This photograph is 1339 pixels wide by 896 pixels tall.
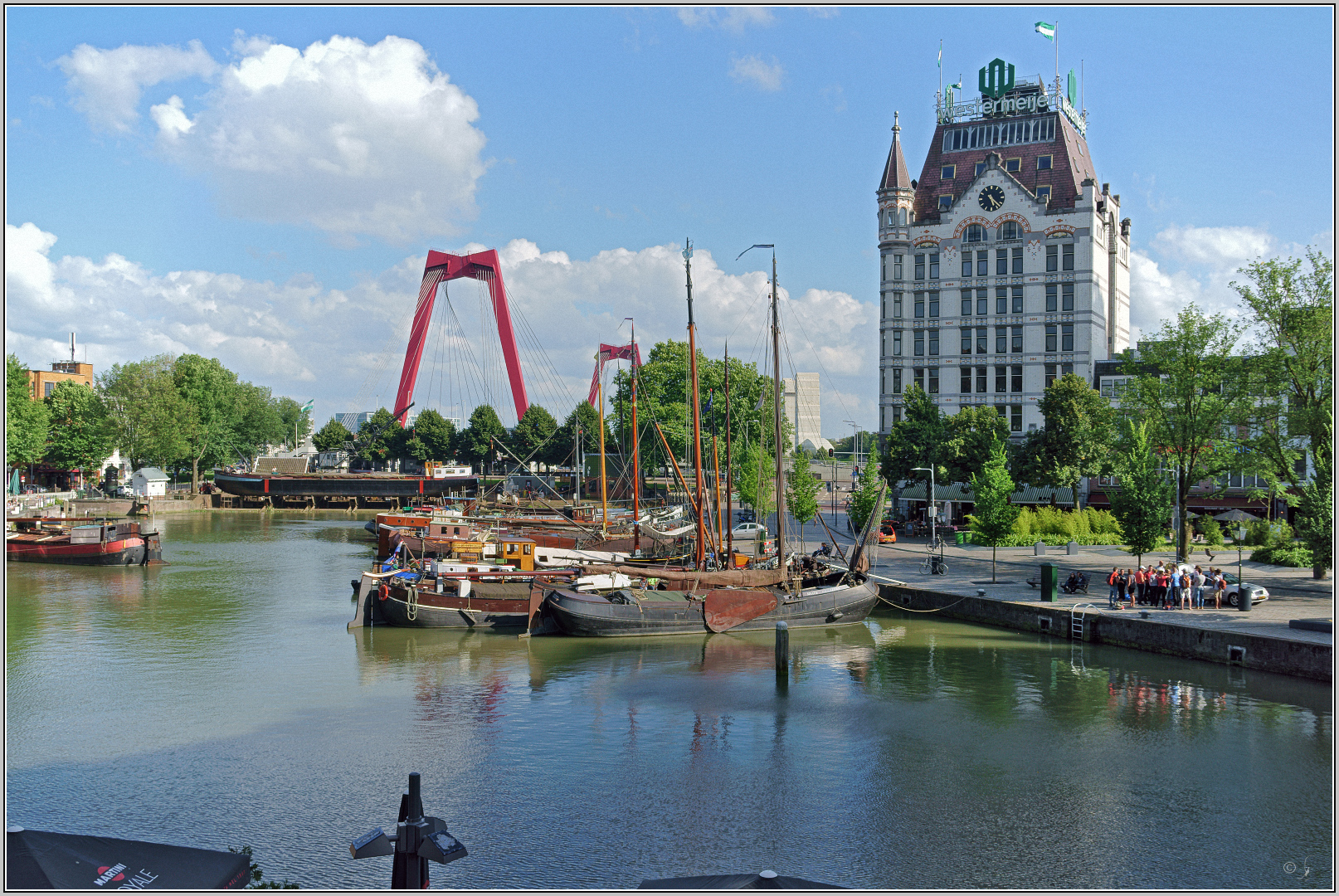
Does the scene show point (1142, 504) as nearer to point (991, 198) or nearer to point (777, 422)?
point (777, 422)

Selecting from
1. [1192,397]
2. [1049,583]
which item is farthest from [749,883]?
[1192,397]

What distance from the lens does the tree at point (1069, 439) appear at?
5794 centimetres

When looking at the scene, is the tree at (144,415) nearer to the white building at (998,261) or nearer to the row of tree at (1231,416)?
the white building at (998,261)

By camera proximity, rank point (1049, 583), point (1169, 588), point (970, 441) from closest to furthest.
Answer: point (1169, 588), point (1049, 583), point (970, 441)

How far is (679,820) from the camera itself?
17.7 metres

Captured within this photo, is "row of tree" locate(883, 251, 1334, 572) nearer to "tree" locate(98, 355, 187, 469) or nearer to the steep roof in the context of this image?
the steep roof

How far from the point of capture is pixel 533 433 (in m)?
138

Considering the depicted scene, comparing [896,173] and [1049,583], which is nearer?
[1049,583]

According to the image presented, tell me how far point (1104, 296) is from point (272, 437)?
119843 millimetres

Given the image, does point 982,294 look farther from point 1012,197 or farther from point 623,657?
point 623,657

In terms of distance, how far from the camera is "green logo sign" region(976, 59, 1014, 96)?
77.4 meters

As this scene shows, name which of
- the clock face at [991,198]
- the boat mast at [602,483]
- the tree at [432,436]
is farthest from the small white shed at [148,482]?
the clock face at [991,198]

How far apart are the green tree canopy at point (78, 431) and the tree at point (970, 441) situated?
9173cm

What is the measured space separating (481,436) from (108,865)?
132 metres
